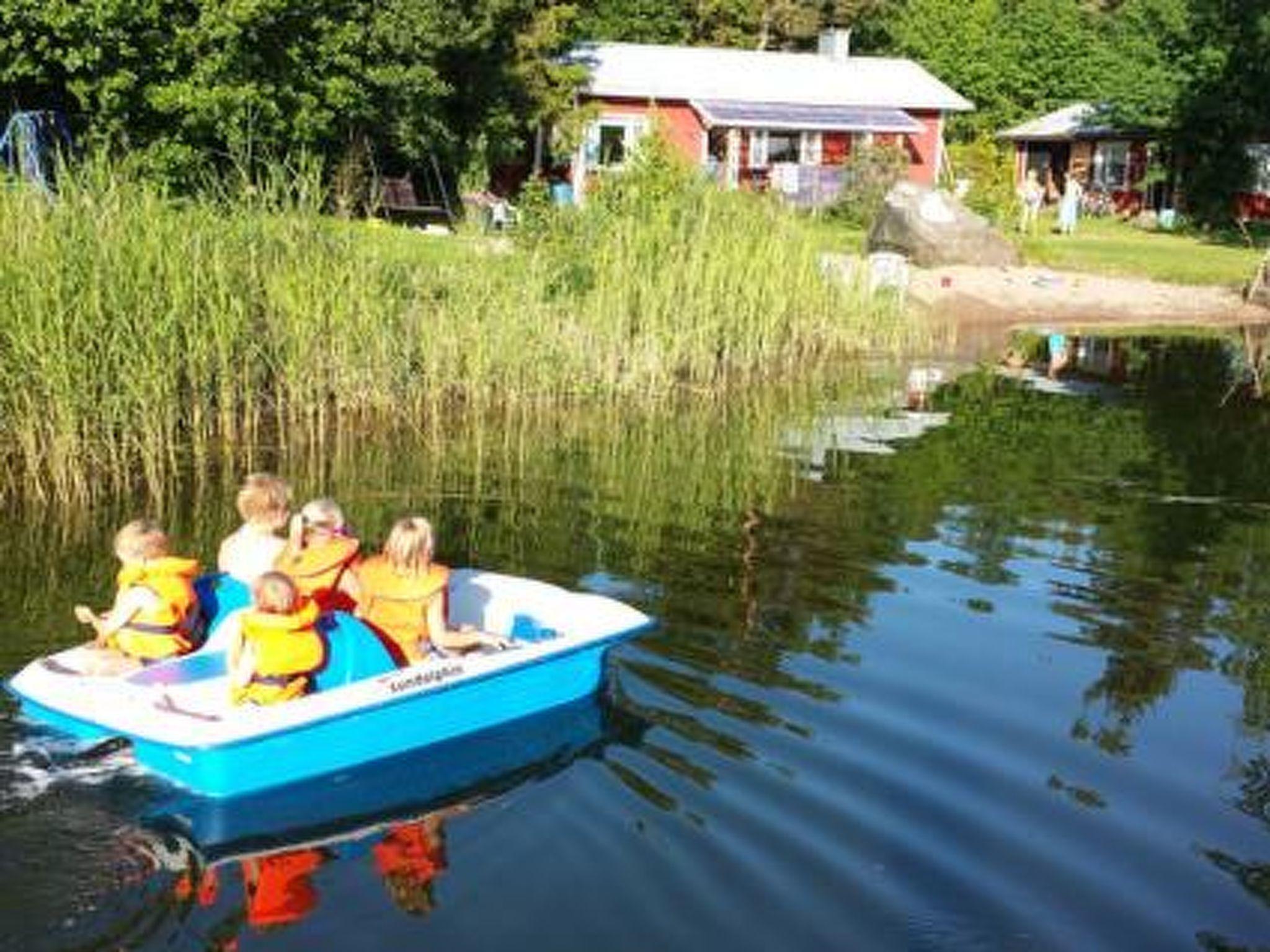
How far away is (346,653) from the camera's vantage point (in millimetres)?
7039

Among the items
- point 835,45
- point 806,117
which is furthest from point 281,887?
point 835,45

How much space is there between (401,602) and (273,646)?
874 mm

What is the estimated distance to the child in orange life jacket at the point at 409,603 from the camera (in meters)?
7.42

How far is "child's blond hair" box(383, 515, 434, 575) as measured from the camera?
729 cm

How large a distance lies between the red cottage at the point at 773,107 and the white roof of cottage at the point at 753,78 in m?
0.04

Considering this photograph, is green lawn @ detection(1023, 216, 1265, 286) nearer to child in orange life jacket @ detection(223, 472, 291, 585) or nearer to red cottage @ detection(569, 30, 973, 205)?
red cottage @ detection(569, 30, 973, 205)

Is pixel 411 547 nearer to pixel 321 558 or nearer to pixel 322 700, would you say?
pixel 321 558

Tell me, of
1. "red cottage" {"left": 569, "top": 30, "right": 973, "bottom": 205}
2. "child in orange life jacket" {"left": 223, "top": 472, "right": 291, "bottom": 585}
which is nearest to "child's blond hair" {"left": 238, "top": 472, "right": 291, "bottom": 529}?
"child in orange life jacket" {"left": 223, "top": 472, "right": 291, "bottom": 585}

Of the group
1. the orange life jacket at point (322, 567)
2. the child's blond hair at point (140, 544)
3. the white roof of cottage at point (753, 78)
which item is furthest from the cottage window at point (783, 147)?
the child's blond hair at point (140, 544)

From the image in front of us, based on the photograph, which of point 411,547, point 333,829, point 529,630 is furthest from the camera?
point 529,630

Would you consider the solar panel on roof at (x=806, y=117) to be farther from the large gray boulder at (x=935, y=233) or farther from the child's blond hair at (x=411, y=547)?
the child's blond hair at (x=411, y=547)

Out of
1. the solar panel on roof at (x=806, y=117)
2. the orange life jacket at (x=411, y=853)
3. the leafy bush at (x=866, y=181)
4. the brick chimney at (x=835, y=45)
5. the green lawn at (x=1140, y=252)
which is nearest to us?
the orange life jacket at (x=411, y=853)

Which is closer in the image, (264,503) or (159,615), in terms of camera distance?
(159,615)

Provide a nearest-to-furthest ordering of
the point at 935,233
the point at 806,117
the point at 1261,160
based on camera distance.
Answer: the point at 935,233 → the point at 806,117 → the point at 1261,160
